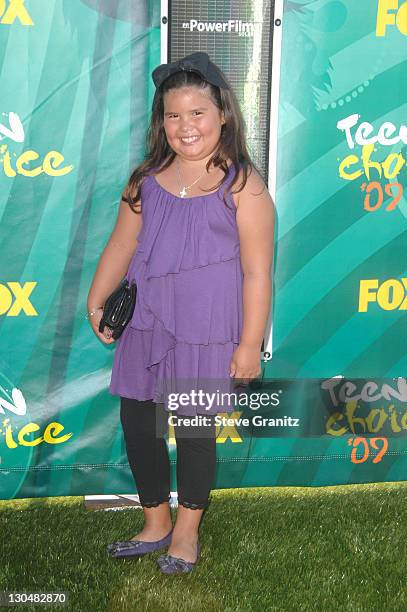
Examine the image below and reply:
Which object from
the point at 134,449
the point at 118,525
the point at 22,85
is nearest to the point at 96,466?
the point at 118,525

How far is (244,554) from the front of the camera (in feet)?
9.37

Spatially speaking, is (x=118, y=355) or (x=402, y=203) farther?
(x=402, y=203)

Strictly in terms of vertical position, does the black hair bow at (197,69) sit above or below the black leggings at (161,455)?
above

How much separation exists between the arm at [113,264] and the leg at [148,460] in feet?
0.99

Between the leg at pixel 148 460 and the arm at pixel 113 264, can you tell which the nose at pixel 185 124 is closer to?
the arm at pixel 113 264

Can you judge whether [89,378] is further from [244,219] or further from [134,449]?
[244,219]

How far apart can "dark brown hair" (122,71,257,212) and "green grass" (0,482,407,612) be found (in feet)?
3.98

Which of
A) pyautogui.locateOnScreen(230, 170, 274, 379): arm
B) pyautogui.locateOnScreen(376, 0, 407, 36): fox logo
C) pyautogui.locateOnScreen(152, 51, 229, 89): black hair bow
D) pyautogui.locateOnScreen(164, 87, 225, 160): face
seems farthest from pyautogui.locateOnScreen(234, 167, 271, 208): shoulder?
pyautogui.locateOnScreen(376, 0, 407, 36): fox logo

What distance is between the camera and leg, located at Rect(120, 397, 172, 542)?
274 centimetres

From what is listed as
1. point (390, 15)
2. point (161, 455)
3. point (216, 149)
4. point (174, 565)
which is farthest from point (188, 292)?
point (390, 15)

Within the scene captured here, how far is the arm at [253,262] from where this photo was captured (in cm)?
249

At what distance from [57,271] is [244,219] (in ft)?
2.92

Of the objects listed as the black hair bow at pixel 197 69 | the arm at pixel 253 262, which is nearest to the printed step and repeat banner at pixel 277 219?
the black hair bow at pixel 197 69

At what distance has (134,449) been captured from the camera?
2785mm
